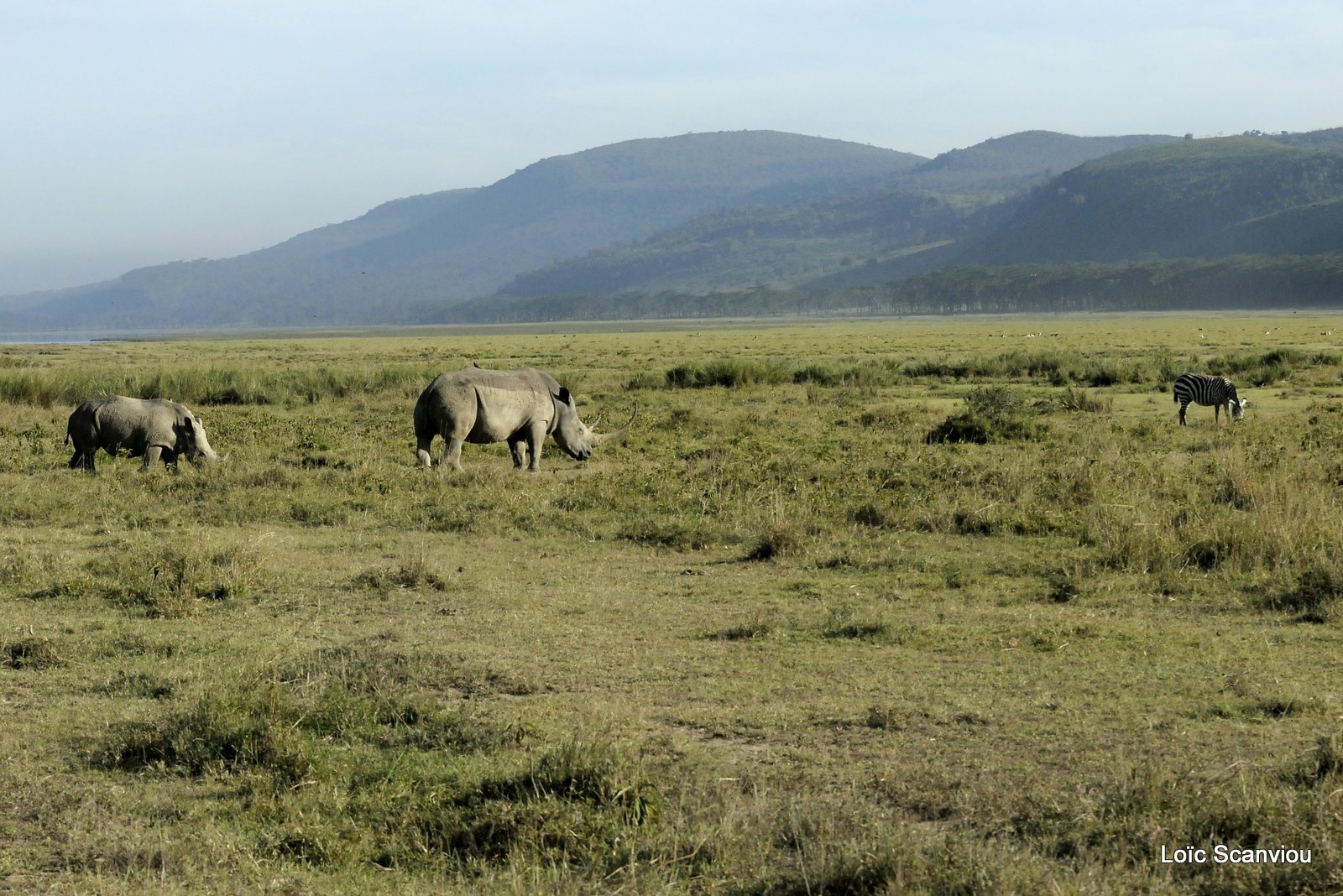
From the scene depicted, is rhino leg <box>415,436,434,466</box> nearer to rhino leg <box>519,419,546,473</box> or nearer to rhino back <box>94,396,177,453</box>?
rhino leg <box>519,419,546,473</box>

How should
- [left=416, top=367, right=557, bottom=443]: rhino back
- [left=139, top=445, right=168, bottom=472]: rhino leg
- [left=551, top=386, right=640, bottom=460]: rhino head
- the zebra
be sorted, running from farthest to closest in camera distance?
the zebra, [left=551, top=386, right=640, bottom=460]: rhino head, [left=139, top=445, right=168, bottom=472]: rhino leg, [left=416, top=367, right=557, bottom=443]: rhino back

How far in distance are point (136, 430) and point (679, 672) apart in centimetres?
1172

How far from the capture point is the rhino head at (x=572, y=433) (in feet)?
61.3

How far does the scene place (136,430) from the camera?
1734cm

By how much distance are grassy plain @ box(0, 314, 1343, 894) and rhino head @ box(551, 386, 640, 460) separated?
559 mm

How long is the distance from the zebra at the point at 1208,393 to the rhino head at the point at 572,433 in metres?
10.9

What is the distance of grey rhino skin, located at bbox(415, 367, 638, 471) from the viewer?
56.2 ft

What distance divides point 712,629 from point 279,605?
340 cm

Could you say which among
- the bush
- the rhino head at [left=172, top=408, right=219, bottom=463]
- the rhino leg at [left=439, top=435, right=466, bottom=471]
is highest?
the rhino head at [left=172, top=408, right=219, bottom=463]

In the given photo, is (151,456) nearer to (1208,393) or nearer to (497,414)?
(497,414)

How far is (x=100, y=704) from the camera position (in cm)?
752

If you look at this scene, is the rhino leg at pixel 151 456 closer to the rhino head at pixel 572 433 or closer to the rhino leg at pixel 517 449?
the rhino leg at pixel 517 449

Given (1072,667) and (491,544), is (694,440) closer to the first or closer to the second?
(491,544)

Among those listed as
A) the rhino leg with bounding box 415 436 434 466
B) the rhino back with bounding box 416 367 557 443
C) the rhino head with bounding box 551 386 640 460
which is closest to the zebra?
the rhino head with bounding box 551 386 640 460
